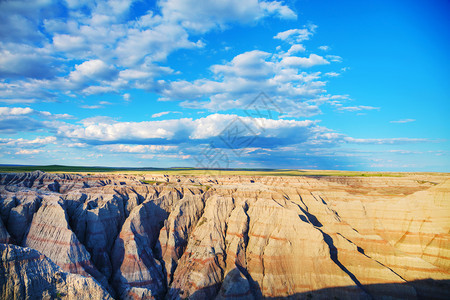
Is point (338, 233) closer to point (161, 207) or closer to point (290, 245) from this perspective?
point (290, 245)

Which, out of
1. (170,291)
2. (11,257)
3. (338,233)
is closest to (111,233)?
(170,291)

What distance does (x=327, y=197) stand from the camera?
69375mm

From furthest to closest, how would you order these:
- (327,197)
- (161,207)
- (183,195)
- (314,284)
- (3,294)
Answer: (327,197) → (183,195) → (161,207) → (314,284) → (3,294)

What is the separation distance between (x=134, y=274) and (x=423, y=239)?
5437 centimetres

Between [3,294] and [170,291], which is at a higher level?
[3,294]

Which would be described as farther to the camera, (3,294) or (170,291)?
(170,291)

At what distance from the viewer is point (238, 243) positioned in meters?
46.7

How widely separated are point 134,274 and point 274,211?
2830 cm

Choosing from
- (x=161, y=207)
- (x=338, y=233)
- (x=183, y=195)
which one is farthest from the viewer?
(x=183, y=195)

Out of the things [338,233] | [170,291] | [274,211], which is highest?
[274,211]

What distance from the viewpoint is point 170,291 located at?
4169 cm

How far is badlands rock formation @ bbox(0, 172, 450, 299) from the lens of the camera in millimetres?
38875

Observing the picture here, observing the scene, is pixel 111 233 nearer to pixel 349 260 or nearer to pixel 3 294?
pixel 3 294

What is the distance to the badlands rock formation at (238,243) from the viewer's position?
38.9 metres
